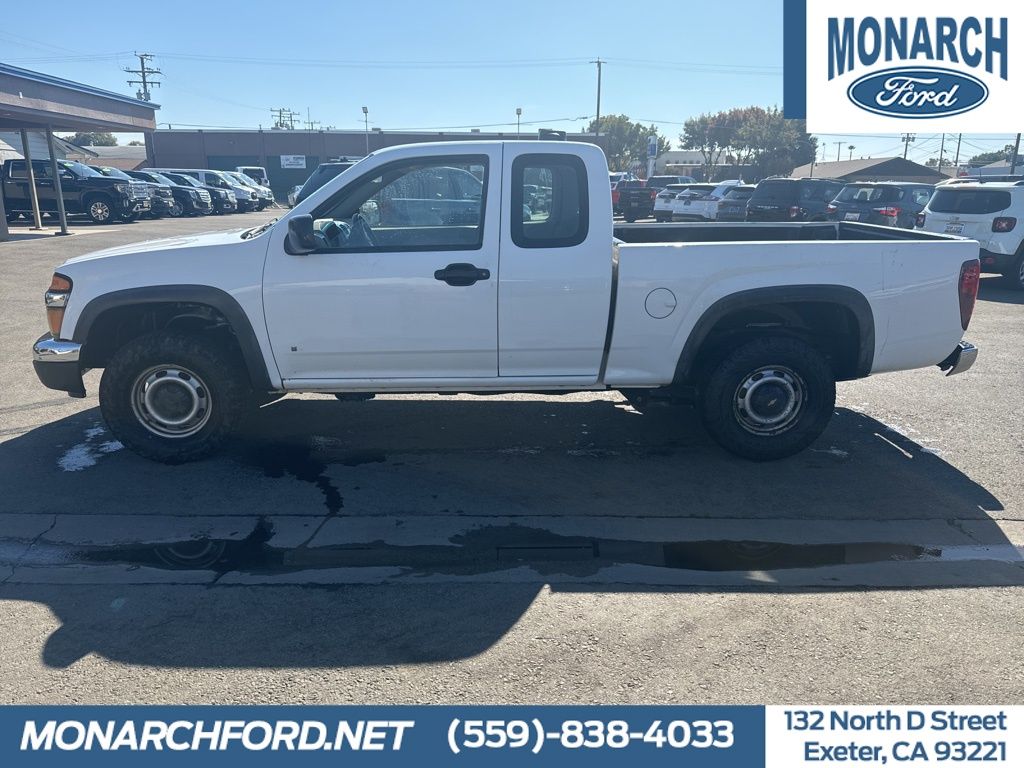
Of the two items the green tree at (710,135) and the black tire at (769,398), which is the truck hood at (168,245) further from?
the green tree at (710,135)

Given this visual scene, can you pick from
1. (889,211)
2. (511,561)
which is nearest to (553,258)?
(511,561)

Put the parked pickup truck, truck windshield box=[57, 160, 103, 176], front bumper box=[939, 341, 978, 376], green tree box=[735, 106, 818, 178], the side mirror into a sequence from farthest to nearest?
green tree box=[735, 106, 818, 178]
truck windshield box=[57, 160, 103, 176]
the parked pickup truck
front bumper box=[939, 341, 978, 376]
the side mirror

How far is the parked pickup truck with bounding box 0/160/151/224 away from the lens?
80.1 ft

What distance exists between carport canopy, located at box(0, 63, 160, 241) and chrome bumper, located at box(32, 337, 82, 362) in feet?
50.8

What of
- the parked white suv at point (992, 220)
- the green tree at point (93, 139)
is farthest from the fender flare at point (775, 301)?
the green tree at point (93, 139)

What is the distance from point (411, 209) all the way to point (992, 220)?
11.7 m

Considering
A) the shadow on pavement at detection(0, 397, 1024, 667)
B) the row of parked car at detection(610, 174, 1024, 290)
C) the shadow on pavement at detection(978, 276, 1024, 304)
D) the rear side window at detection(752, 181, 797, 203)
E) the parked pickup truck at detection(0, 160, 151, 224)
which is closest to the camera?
the shadow on pavement at detection(0, 397, 1024, 667)

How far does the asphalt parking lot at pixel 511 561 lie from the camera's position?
3232 millimetres

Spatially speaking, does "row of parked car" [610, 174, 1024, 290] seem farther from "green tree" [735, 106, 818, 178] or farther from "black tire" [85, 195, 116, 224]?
"green tree" [735, 106, 818, 178]

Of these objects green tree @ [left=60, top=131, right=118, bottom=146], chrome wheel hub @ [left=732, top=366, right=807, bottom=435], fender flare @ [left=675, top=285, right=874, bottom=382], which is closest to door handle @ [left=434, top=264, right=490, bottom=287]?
fender flare @ [left=675, top=285, right=874, bottom=382]

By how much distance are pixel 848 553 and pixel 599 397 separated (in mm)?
3105

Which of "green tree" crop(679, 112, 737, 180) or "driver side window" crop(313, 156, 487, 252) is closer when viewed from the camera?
"driver side window" crop(313, 156, 487, 252)

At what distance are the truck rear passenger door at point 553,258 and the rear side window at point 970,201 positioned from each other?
35.4 feet

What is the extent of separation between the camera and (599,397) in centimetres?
713
